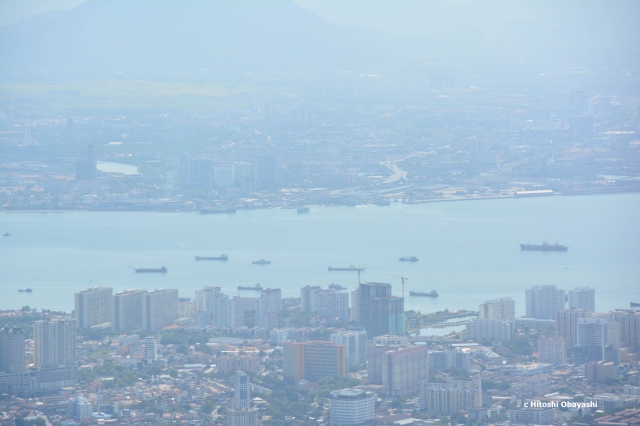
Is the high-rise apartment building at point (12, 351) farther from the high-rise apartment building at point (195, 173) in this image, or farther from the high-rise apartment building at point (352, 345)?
the high-rise apartment building at point (195, 173)

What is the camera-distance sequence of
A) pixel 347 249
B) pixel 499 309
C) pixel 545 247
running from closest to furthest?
pixel 499 309
pixel 347 249
pixel 545 247

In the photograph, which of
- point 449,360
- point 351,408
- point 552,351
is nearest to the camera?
point 351,408

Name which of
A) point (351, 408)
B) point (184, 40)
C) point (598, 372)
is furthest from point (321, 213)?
point (184, 40)

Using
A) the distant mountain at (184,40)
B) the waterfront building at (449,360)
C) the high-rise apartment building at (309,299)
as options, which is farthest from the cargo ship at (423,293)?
the distant mountain at (184,40)

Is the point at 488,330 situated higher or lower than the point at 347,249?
lower

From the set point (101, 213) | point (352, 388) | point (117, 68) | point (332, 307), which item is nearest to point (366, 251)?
point (332, 307)

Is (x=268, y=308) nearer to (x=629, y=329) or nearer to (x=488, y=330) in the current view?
(x=488, y=330)

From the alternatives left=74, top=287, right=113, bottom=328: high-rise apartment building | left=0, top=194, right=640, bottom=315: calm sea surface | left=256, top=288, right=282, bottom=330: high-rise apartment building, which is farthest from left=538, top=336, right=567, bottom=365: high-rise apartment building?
left=74, top=287, right=113, bottom=328: high-rise apartment building

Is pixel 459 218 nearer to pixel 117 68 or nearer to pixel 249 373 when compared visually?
pixel 249 373
